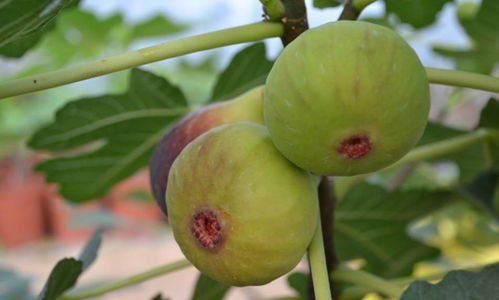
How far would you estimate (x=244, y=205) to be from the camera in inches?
23.2

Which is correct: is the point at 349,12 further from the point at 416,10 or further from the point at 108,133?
the point at 108,133

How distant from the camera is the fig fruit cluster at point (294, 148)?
55 centimetres

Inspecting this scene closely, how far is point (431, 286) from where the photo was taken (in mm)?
687

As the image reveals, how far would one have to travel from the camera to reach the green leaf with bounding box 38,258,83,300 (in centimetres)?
83

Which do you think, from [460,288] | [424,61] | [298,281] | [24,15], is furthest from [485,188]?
[424,61]

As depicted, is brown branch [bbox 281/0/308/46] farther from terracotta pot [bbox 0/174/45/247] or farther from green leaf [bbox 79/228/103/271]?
terracotta pot [bbox 0/174/45/247]

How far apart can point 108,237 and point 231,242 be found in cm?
675

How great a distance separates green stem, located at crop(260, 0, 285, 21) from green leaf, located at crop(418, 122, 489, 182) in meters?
0.50

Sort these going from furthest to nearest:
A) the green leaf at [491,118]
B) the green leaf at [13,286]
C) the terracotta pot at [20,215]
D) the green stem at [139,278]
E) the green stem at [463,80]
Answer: the terracotta pot at [20,215], the green leaf at [13,286], the green leaf at [491,118], the green stem at [139,278], the green stem at [463,80]

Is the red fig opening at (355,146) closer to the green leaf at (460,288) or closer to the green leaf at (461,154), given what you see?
the green leaf at (460,288)

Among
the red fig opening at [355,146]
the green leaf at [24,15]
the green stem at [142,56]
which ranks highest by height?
the green leaf at [24,15]

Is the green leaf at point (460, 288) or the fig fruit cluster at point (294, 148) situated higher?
the fig fruit cluster at point (294, 148)

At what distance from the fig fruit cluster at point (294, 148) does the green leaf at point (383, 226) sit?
0.53m

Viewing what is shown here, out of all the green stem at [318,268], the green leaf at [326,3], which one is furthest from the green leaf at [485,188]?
the green stem at [318,268]
